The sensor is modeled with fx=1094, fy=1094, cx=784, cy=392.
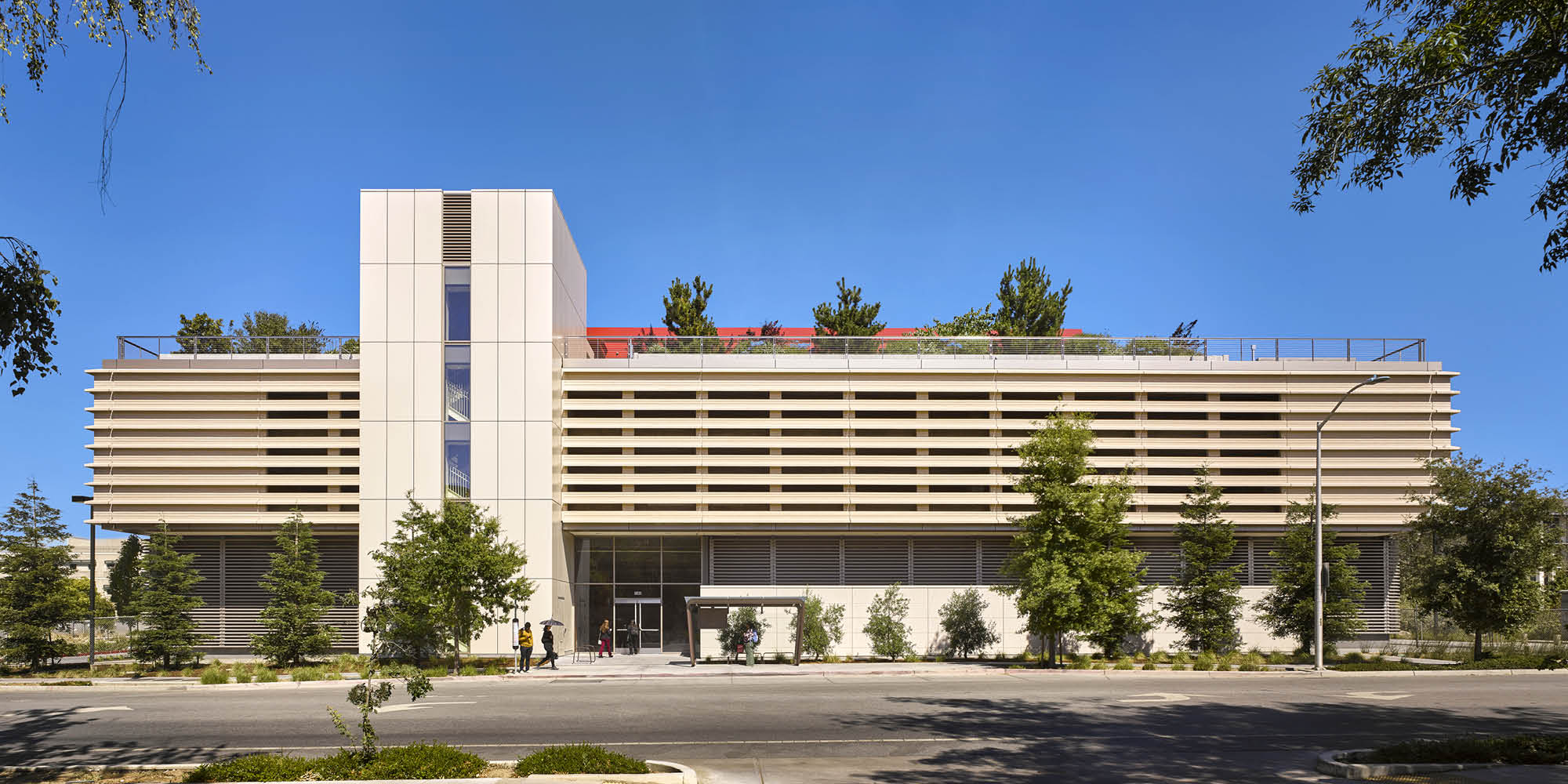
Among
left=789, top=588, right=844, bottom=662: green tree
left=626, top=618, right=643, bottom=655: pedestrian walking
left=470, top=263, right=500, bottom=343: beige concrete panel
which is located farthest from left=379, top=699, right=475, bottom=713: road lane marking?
left=626, top=618, right=643, bottom=655: pedestrian walking

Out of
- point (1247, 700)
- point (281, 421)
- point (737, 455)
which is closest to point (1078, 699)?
point (1247, 700)

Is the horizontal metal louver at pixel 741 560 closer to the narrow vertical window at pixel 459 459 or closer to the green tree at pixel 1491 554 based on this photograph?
the narrow vertical window at pixel 459 459

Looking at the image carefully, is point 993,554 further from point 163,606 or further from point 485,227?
point 163,606

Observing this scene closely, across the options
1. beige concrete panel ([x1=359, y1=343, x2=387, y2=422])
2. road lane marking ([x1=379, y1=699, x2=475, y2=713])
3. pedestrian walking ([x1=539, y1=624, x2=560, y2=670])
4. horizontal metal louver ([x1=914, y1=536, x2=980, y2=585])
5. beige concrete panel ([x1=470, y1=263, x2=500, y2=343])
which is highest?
beige concrete panel ([x1=470, y1=263, x2=500, y2=343])

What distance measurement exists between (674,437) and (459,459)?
811 centimetres

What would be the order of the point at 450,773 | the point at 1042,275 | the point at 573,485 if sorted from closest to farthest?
the point at 450,773
the point at 573,485
the point at 1042,275

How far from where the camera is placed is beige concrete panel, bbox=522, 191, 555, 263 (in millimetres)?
39188

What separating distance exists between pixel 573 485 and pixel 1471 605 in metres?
30.6

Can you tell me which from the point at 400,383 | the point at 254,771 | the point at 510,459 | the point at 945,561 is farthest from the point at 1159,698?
the point at 400,383

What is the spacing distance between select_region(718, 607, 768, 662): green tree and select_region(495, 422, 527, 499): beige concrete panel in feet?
28.6

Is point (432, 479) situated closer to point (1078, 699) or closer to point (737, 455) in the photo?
point (737, 455)

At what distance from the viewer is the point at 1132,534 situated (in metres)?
43.3

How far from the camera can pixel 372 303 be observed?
128ft

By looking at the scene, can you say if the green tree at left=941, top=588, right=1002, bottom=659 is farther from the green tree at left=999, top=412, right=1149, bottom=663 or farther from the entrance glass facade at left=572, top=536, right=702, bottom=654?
the entrance glass facade at left=572, top=536, right=702, bottom=654
